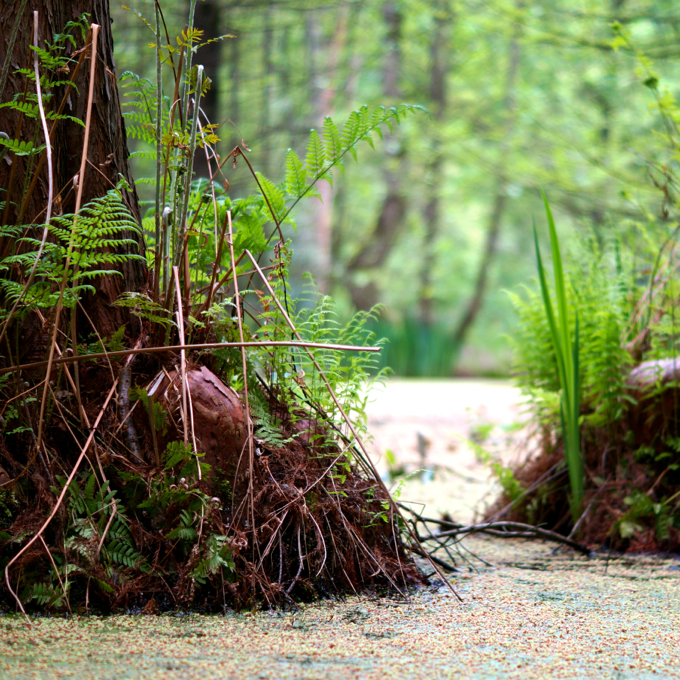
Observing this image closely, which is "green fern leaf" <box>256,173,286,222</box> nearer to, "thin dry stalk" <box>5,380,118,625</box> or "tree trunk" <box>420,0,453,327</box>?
"thin dry stalk" <box>5,380,118,625</box>

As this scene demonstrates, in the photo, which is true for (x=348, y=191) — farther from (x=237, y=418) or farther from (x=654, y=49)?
(x=237, y=418)

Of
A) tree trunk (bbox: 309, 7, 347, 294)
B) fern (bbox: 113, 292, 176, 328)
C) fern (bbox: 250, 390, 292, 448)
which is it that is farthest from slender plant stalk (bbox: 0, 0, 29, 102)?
tree trunk (bbox: 309, 7, 347, 294)

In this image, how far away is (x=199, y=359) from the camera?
1674 mm

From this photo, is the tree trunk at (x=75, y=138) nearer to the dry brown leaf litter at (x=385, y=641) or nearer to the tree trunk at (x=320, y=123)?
the dry brown leaf litter at (x=385, y=641)

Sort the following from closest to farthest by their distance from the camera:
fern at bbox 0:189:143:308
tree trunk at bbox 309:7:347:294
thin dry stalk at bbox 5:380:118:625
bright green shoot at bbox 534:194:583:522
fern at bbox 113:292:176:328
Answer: thin dry stalk at bbox 5:380:118:625
fern at bbox 0:189:143:308
fern at bbox 113:292:176:328
bright green shoot at bbox 534:194:583:522
tree trunk at bbox 309:7:347:294

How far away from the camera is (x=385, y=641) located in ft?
3.98

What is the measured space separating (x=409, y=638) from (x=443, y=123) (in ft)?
41.9

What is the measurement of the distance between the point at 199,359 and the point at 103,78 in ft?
2.54

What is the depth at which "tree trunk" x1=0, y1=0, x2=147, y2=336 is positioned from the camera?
1.56 metres

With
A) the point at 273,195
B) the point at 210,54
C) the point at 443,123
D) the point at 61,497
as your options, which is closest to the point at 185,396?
the point at 61,497

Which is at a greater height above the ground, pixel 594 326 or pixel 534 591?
pixel 594 326

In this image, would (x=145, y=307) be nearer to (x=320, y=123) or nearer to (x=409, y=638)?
(x=409, y=638)

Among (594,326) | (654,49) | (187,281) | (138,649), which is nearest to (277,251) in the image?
(187,281)

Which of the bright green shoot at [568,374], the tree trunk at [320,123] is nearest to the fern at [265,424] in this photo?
the bright green shoot at [568,374]
